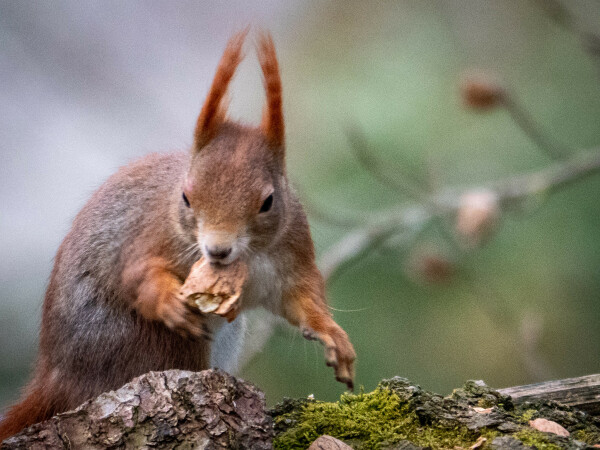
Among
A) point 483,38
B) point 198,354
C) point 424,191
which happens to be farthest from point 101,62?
point 198,354

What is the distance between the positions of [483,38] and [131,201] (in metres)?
2.78

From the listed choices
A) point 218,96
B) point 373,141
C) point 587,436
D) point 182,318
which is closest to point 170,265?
point 182,318

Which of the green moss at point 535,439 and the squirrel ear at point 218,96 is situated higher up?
the squirrel ear at point 218,96

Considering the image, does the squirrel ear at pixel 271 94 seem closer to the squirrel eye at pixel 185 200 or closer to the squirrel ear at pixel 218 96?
the squirrel ear at pixel 218 96

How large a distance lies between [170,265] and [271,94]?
386mm

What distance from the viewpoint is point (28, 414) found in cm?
158

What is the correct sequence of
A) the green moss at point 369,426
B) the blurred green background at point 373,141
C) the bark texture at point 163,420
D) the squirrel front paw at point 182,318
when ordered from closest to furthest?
the bark texture at point 163,420
the green moss at point 369,426
the squirrel front paw at point 182,318
the blurred green background at point 373,141

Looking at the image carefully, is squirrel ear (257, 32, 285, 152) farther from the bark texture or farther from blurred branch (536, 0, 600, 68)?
blurred branch (536, 0, 600, 68)

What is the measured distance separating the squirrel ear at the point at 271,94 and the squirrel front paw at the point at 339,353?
1.23 ft

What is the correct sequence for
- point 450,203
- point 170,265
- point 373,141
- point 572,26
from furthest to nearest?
point 373,141
point 450,203
point 572,26
point 170,265

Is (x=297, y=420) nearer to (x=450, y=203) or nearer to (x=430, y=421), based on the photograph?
(x=430, y=421)

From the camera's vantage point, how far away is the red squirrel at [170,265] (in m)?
1.39

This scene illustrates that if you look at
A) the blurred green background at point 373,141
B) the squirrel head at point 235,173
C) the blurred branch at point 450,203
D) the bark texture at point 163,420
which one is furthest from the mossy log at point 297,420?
the blurred green background at point 373,141

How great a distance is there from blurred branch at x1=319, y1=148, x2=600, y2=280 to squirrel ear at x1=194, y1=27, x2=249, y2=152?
2.80 ft
